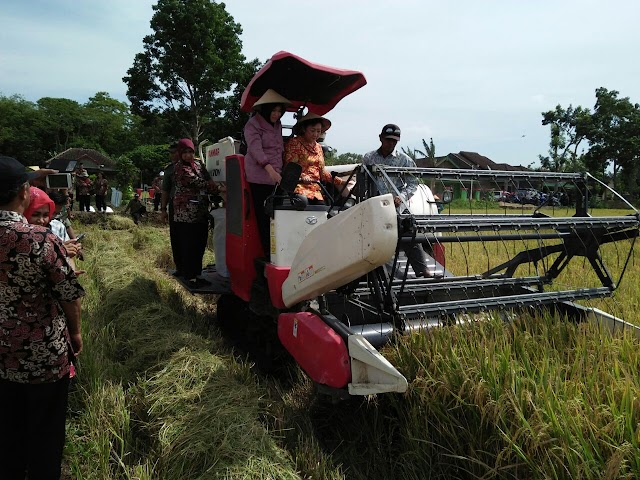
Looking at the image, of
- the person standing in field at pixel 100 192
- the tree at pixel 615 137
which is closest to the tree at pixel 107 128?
the person standing in field at pixel 100 192

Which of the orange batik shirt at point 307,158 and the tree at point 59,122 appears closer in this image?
the orange batik shirt at point 307,158

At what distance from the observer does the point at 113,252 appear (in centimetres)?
798

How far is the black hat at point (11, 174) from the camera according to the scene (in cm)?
211

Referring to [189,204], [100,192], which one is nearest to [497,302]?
[189,204]

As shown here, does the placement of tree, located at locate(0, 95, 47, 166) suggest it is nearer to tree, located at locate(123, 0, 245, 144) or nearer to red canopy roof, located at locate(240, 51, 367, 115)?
tree, located at locate(123, 0, 245, 144)

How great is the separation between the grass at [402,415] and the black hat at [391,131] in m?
2.21

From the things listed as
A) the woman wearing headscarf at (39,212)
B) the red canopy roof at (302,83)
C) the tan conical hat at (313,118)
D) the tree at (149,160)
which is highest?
the tree at (149,160)

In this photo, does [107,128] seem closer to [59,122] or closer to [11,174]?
[59,122]

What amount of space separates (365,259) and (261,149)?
192cm

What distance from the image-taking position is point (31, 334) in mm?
2217

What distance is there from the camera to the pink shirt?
3.89 m

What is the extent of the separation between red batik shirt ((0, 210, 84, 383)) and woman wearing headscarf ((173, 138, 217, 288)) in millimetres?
2919

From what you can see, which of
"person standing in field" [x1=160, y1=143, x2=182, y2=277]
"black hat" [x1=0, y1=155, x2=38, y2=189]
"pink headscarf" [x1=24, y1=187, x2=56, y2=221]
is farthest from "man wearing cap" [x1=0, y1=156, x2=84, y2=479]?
"person standing in field" [x1=160, y1=143, x2=182, y2=277]

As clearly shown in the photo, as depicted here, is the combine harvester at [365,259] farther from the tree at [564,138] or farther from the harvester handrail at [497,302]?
the tree at [564,138]
